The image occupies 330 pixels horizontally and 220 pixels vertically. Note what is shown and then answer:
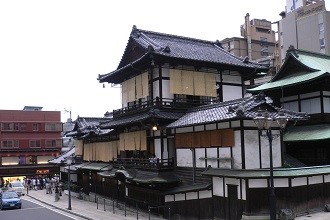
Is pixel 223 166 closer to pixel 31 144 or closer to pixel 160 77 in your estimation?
pixel 160 77

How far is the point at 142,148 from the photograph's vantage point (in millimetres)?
34094

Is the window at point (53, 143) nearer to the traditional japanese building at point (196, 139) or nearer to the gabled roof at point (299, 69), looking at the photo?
the traditional japanese building at point (196, 139)

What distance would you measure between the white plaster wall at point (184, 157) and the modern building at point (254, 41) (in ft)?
212

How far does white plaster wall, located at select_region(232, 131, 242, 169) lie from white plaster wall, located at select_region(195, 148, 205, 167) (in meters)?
3.41

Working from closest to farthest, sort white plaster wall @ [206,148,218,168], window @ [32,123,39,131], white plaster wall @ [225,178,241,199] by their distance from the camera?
white plaster wall @ [225,178,241,199]
white plaster wall @ [206,148,218,168]
window @ [32,123,39,131]

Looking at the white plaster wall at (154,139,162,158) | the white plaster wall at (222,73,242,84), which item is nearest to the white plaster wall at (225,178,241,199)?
the white plaster wall at (154,139,162,158)

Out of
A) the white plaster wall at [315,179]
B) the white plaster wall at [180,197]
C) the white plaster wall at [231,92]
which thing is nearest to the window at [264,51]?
the white plaster wall at [231,92]

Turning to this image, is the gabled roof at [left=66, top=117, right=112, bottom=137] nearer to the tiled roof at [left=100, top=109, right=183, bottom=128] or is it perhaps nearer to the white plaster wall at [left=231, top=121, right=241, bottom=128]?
the tiled roof at [left=100, top=109, right=183, bottom=128]

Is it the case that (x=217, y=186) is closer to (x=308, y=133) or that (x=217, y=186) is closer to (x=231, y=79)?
(x=308, y=133)

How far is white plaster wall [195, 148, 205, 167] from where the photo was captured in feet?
89.6

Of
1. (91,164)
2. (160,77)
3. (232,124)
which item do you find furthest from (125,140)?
(232,124)

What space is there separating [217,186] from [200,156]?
323 cm

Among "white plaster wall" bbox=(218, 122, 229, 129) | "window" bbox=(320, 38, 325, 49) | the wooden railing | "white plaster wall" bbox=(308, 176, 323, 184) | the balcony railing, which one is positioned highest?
"window" bbox=(320, 38, 325, 49)

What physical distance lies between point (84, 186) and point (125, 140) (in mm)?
15391
